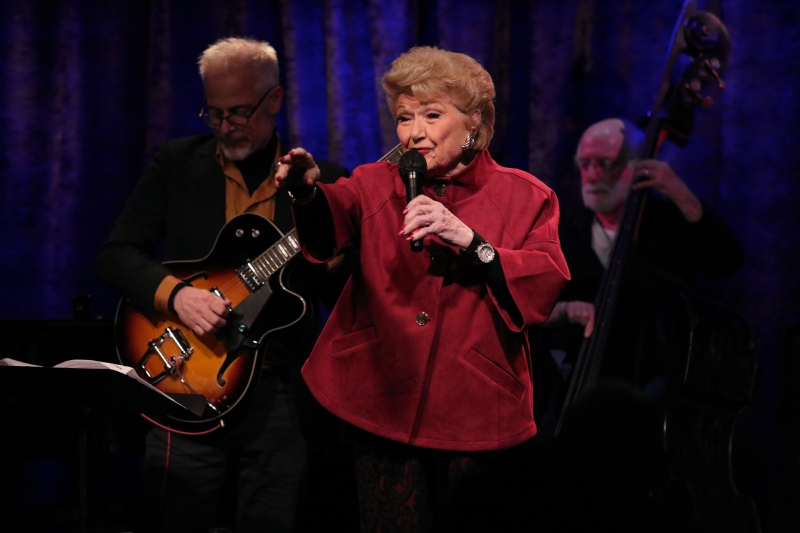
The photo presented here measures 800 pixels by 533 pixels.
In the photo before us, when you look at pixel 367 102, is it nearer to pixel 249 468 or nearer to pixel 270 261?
pixel 270 261

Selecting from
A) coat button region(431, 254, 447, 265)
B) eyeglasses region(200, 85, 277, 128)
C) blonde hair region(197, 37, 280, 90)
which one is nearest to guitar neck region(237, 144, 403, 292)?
eyeglasses region(200, 85, 277, 128)

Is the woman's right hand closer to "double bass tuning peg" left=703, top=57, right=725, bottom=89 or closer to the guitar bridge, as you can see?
the guitar bridge

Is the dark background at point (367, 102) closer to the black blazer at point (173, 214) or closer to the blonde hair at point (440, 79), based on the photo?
the black blazer at point (173, 214)

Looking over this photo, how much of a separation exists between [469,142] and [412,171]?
0.23 m

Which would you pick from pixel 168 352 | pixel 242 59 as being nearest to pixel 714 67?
pixel 242 59

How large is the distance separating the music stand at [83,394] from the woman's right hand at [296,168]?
1.99ft

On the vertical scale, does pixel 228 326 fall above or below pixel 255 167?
below

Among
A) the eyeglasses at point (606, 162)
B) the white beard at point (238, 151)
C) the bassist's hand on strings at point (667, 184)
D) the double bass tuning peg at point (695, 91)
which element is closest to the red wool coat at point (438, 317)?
the white beard at point (238, 151)

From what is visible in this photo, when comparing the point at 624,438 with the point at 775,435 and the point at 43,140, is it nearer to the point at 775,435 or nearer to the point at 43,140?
the point at 775,435

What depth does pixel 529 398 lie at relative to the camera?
1.94 metres

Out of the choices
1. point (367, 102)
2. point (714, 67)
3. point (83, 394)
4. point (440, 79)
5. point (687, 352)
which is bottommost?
point (687, 352)

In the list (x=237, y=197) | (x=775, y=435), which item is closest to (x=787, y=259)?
(x=775, y=435)

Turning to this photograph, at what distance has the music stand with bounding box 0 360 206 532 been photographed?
1989 millimetres

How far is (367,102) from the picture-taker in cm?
366
